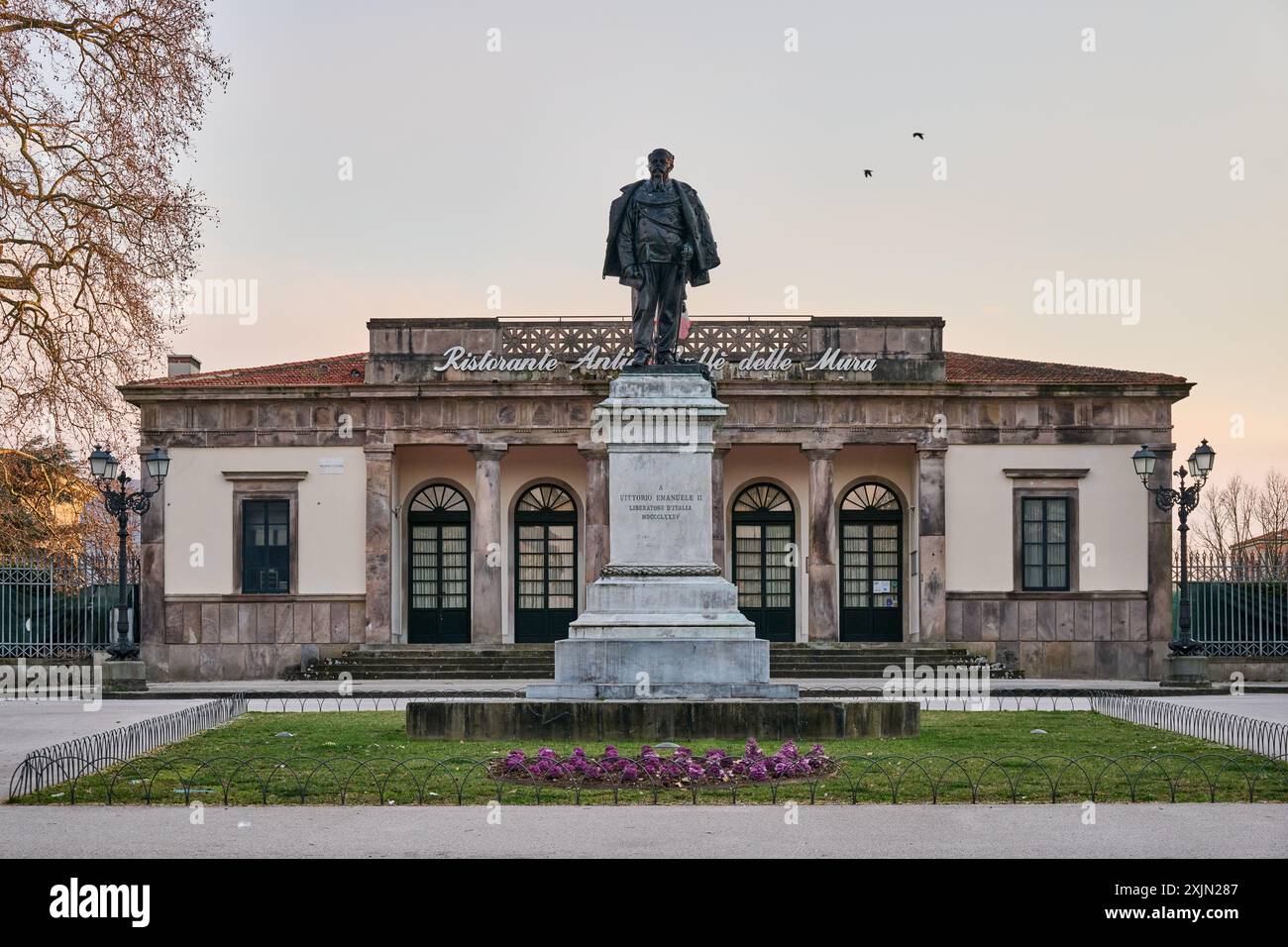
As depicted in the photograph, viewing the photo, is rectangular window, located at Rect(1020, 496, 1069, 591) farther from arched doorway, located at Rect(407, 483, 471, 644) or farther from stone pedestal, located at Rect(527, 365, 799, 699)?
stone pedestal, located at Rect(527, 365, 799, 699)

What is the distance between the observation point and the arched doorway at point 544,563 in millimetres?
37000

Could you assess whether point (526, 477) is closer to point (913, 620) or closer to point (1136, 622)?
point (913, 620)

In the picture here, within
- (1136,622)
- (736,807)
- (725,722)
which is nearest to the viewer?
(736,807)

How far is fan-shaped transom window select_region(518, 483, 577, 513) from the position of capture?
37250 mm

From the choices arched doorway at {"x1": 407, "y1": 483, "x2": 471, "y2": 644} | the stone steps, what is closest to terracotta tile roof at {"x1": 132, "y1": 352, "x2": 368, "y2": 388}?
arched doorway at {"x1": 407, "y1": 483, "x2": 471, "y2": 644}

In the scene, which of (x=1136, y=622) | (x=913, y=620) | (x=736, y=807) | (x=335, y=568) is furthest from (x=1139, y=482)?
(x=736, y=807)

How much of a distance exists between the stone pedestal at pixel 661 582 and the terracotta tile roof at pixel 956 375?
19.7 m

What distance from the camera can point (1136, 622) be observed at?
35.2 m

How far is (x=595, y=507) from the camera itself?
34.8m

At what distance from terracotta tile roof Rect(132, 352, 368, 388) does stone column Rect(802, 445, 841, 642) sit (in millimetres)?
9630

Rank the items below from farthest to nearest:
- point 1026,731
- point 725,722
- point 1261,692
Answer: point 1261,692
point 1026,731
point 725,722

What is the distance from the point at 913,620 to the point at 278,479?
13.5 m

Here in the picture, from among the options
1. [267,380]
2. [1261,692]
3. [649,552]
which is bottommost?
[1261,692]

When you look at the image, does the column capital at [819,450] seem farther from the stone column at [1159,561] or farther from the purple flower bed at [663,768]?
the purple flower bed at [663,768]
